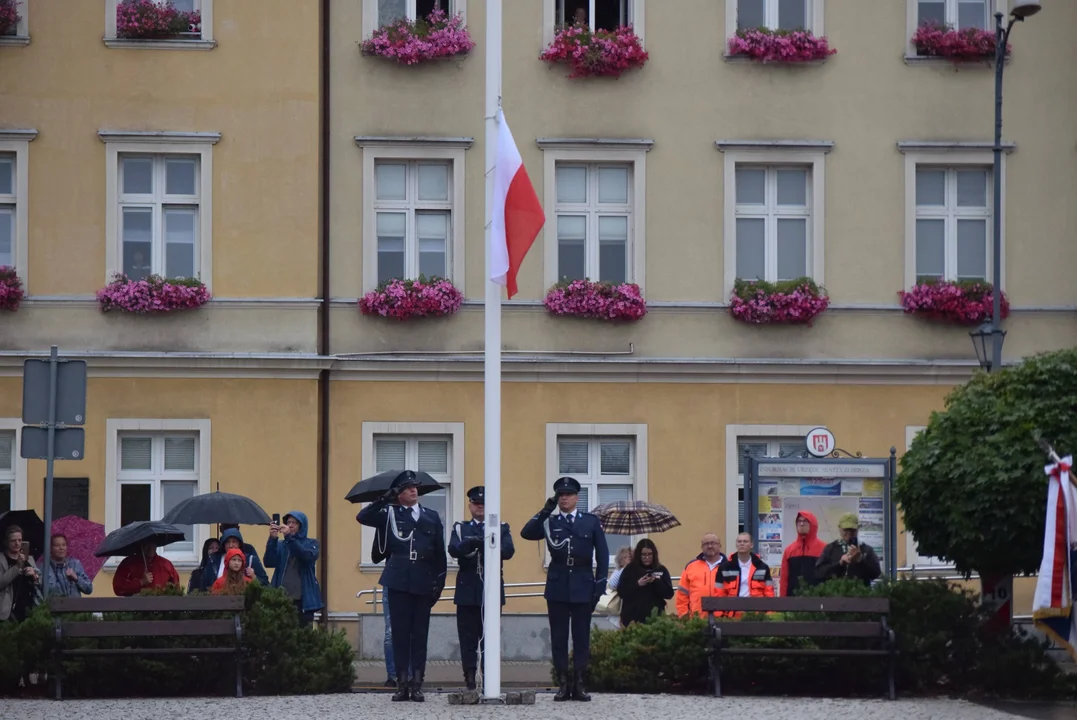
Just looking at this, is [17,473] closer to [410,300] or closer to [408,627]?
[410,300]

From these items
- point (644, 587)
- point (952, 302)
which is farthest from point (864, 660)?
point (952, 302)

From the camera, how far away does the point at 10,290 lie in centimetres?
2400

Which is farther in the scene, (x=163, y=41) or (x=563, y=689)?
(x=163, y=41)

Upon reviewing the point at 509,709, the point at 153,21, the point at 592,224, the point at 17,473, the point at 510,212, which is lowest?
the point at 509,709

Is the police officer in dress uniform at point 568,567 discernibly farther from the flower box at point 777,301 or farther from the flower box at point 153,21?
the flower box at point 153,21

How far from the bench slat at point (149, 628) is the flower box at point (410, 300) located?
940 centimetres

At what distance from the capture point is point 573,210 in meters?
25.0

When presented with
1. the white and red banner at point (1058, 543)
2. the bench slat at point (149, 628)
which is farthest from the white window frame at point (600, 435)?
the white and red banner at point (1058, 543)

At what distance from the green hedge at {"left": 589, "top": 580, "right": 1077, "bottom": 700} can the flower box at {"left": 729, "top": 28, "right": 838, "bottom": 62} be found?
10736 mm

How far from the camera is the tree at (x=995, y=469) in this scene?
15.4 meters

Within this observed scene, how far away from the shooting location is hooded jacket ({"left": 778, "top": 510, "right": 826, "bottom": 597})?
18.4 metres

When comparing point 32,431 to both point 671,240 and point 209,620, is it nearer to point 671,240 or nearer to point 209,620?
point 209,620

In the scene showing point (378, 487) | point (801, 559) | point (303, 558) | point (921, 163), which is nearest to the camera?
point (801, 559)

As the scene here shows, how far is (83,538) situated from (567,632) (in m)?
6.25
